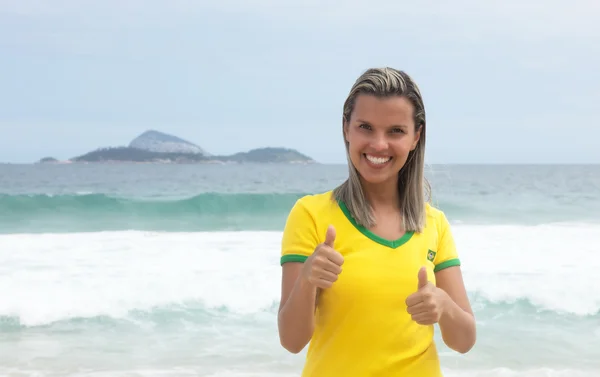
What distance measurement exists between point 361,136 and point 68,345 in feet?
16.5

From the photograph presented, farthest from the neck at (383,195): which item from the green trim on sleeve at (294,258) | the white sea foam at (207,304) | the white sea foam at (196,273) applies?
the white sea foam at (196,273)

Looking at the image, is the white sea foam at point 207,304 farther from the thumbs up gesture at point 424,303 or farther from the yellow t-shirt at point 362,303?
the thumbs up gesture at point 424,303

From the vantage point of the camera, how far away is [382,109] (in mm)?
1845

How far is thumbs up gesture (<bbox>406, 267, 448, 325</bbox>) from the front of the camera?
65.1 inches

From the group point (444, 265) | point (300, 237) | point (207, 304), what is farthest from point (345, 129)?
point (207, 304)

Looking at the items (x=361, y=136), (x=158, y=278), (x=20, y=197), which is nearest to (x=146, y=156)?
(x=20, y=197)

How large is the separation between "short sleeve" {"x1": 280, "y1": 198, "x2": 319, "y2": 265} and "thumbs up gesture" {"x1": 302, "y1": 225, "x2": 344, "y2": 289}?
15cm

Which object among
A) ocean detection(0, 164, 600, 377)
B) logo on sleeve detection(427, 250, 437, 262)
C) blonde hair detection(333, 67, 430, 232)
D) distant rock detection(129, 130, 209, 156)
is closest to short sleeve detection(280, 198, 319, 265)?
blonde hair detection(333, 67, 430, 232)

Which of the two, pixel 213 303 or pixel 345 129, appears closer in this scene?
pixel 345 129

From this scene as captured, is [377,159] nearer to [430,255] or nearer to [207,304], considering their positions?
[430,255]

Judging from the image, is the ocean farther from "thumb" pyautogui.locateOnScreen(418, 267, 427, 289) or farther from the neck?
Result: "thumb" pyautogui.locateOnScreen(418, 267, 427, 289)

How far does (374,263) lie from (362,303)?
11 centimetres

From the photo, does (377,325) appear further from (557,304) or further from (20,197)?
(20,197)

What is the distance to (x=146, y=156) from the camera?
65875mm
